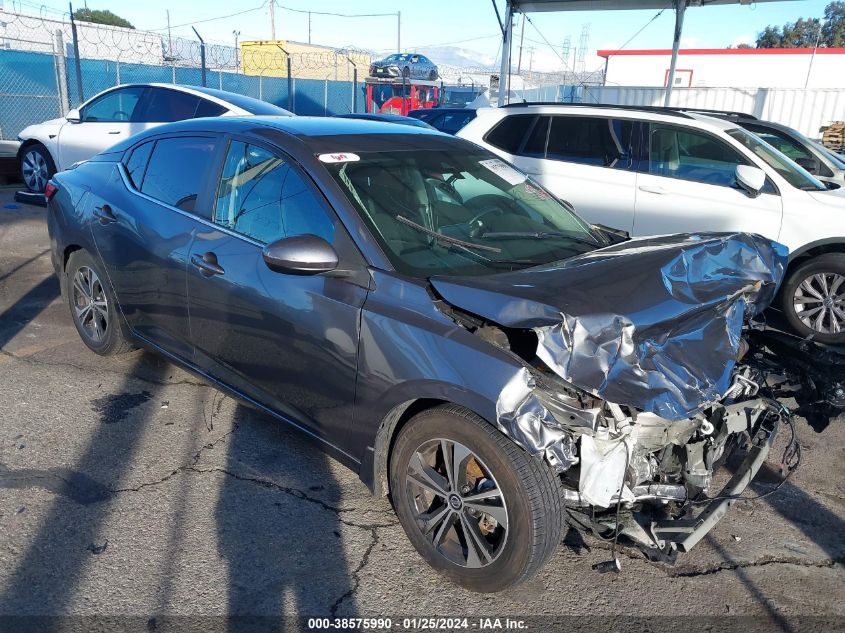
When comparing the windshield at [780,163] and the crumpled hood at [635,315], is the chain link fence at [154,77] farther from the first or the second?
the crumpled hood at [635,315]

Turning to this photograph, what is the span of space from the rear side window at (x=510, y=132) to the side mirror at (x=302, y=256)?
5049 mm

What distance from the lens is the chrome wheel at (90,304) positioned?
4.75 meters

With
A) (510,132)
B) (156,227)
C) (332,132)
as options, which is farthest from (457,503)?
(510,132)

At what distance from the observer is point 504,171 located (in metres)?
4.12

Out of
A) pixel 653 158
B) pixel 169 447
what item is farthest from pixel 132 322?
pixel 653 158

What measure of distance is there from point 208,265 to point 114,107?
6970mm

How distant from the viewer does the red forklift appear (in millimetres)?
23469

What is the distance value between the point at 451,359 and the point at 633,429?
2.39ft

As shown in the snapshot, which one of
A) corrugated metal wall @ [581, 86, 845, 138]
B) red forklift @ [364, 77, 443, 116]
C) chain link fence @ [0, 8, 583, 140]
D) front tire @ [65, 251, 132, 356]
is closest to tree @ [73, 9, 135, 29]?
chain link fence @ [0, 8, 583, 140]

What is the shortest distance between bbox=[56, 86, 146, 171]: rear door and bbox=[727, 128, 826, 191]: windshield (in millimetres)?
7047

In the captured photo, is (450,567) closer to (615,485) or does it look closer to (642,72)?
(615,485)

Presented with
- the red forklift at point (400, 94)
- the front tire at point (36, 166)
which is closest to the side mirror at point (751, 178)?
the front tire at point (36, 166)

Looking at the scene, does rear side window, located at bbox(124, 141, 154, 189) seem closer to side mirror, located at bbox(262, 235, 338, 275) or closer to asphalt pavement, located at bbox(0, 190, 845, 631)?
asphalt pavement, located at bbox(0, 190, 845, 631)

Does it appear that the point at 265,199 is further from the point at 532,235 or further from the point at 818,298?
the point at 818,298
